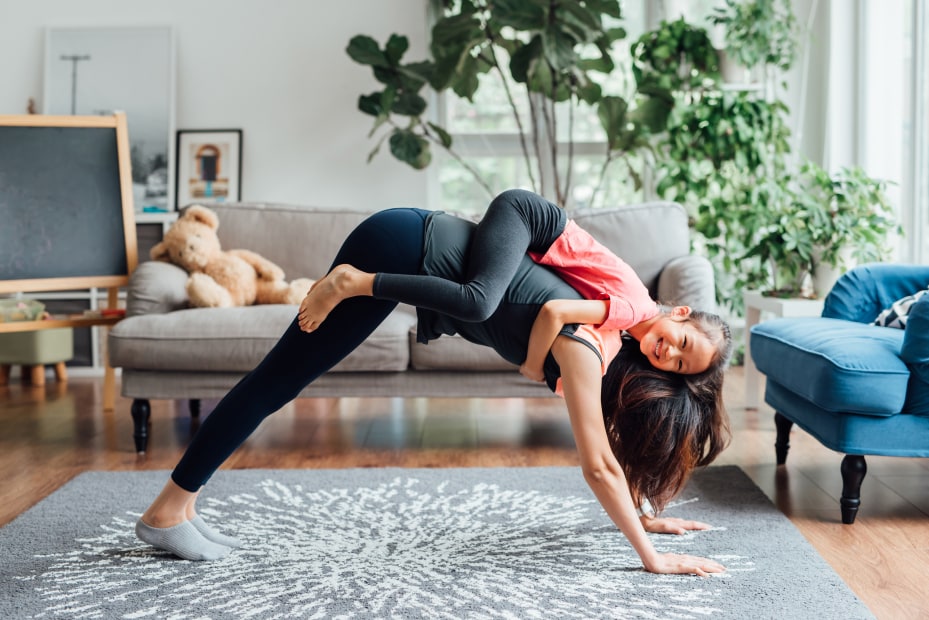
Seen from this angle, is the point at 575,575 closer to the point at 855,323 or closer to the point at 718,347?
the point at 718,347

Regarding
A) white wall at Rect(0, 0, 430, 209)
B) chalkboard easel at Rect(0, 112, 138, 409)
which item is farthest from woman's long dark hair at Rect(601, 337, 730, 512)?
white wall at Rect(0, 0, 430, 209)

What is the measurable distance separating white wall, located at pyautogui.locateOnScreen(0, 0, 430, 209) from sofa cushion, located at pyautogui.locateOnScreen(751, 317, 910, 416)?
9.47ft

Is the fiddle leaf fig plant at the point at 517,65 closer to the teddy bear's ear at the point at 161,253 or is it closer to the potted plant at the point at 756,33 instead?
the potted plant at the point at 756,33

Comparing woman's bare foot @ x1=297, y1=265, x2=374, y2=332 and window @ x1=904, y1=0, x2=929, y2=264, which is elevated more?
window @ x1=904, y1=0, x2=929, y2=264

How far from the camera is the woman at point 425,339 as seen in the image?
1789 millimetres

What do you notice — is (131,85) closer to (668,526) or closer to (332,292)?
(332,292)

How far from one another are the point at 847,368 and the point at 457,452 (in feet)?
4.26

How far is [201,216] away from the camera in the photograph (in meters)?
3.48

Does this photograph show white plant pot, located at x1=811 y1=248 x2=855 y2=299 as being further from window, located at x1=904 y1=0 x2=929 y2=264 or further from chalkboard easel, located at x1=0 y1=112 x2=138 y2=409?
chalkboard easel, located at x1=0 y1=112 x2=138 y2=409

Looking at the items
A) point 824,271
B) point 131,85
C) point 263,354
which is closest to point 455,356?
point 263,354

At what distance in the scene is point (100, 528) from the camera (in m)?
2.23

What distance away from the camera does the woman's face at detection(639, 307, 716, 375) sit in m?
1.85

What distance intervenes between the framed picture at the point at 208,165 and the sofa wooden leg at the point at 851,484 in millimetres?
3668

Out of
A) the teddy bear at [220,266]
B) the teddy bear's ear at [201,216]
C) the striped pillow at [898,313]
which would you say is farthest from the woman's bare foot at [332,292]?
the teddy bear's ear at [201,216]
